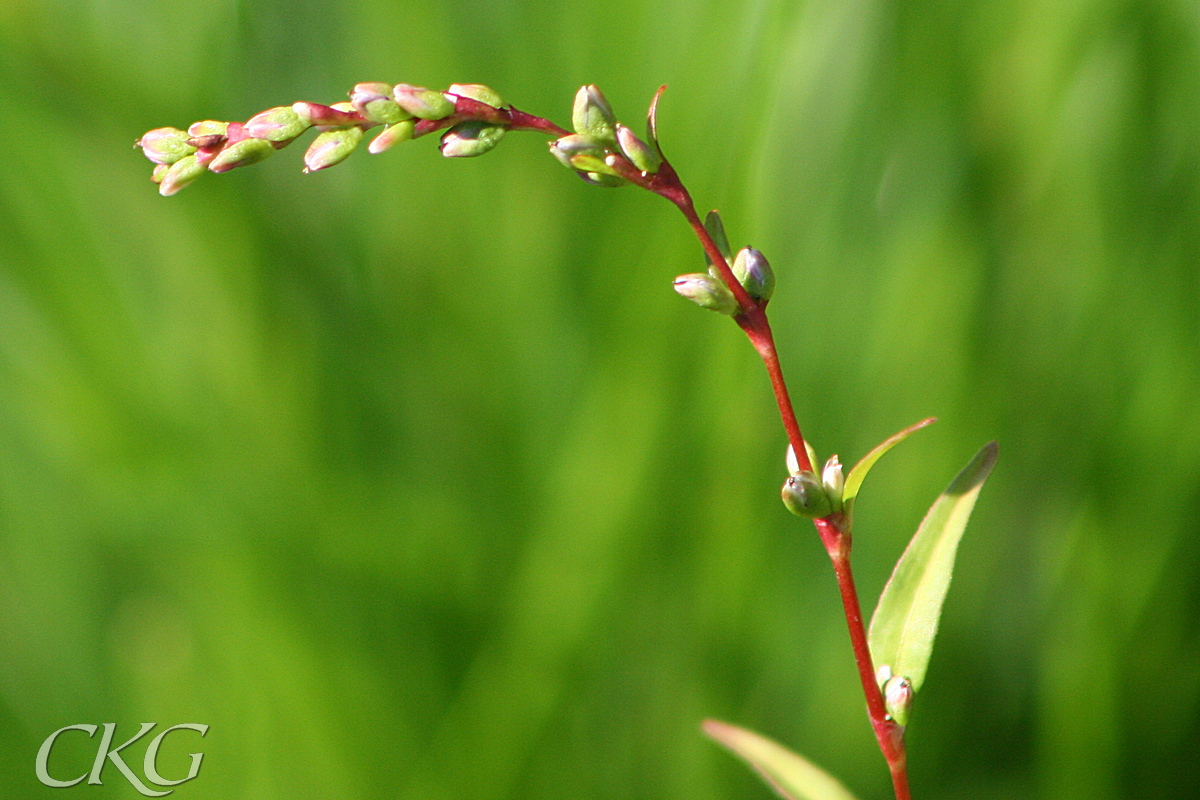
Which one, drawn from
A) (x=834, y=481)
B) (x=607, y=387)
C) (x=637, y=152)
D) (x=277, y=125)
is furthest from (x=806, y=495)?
(x=607, y=387)

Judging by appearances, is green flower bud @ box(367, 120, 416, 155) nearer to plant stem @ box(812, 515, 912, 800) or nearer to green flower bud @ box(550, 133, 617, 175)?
green flower bud @ box(550, 133, 617, 175)

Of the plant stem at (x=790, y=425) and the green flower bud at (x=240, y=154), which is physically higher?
the green flower bud at (x=240, y=154)

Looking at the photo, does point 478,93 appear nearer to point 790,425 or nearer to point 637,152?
point 637,152

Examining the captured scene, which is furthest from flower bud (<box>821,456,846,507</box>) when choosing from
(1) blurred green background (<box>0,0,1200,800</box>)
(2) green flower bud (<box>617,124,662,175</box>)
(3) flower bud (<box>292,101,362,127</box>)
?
(1) blurred green background (<box>0,0,1200,800</box>)

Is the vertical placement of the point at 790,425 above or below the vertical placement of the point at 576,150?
below

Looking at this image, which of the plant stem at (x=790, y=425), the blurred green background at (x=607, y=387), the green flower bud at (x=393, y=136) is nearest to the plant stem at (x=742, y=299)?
the plant stem at (x=790, y=425)

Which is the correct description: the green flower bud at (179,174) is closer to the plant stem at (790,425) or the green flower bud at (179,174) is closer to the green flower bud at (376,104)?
the green flower bud at (376,104)
